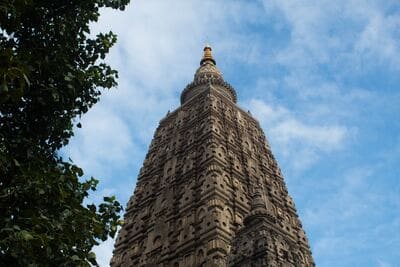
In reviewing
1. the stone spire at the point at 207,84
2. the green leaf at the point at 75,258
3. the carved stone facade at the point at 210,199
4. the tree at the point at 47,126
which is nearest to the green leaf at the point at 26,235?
the tree at the point at 47,126

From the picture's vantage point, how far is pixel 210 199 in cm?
1648

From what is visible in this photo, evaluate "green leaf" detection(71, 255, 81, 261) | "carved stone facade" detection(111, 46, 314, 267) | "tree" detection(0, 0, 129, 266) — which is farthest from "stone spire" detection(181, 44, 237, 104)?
"green leaf" detection(71, 255, 81, 261)

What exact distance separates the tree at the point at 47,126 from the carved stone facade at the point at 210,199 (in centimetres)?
661

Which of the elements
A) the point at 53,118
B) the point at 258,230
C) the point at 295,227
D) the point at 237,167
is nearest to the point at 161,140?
the point at 237,167

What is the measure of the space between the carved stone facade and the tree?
6612 millimetres

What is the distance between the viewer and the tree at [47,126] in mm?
5746

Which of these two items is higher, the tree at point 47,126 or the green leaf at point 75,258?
the tree at point 47,126

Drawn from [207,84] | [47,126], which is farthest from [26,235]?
[207,84]

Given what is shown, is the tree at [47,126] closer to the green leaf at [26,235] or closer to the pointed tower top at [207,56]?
the green leaf at [26,235]

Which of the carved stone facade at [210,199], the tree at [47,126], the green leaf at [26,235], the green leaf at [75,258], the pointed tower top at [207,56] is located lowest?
the green leaf at [26,235]

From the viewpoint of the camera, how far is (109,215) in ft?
22.9

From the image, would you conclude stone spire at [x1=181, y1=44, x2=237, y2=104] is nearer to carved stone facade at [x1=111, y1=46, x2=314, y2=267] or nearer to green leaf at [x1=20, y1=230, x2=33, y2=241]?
carved stone facade at [x1=111, y1=46, x2=314, y2=267]

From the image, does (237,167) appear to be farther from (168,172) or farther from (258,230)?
(258,230)

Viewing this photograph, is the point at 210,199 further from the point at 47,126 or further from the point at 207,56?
the point at 207,56
